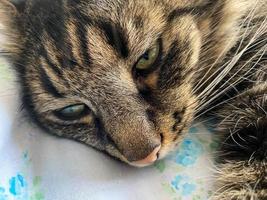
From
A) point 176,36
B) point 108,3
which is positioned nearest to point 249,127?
point 176,36

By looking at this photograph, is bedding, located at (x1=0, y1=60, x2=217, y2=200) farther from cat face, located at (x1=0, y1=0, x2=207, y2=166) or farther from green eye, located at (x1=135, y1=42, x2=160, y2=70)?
green eye, located at (x1=135, y1=42, x2=160, y2=70)

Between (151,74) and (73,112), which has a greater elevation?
(151,74)

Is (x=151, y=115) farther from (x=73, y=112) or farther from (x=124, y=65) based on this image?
(x=73, y=112)

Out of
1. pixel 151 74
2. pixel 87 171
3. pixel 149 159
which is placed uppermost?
pixel 151 74

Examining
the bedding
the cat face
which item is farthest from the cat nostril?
the bedding

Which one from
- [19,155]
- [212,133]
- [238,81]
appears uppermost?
[238,81]

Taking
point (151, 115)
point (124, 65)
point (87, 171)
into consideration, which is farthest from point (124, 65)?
point (87, 171)

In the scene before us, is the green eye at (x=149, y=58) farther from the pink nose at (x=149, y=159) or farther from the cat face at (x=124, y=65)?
the pink nose at (x=149, y=159)

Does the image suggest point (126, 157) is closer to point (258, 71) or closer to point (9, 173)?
point (9, 173)
